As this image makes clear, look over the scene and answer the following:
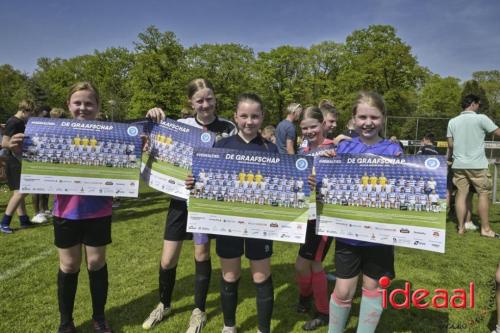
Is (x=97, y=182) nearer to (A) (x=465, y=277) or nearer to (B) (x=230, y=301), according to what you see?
(B) (x=230, y=301)

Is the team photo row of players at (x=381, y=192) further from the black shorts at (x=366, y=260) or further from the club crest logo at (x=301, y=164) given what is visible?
the black shorts at (x=366, y=260)

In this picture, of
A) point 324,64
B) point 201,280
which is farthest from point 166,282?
point 324,64

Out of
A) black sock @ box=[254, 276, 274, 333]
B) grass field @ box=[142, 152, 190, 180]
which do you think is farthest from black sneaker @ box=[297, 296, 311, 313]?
grass field @ box=[142, 152, 190, 180]

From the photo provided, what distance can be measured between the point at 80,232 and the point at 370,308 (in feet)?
8.88

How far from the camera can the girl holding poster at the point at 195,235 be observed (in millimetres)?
3627

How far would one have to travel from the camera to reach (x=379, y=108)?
3.00 metres

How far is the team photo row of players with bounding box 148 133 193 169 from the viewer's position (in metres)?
3.36

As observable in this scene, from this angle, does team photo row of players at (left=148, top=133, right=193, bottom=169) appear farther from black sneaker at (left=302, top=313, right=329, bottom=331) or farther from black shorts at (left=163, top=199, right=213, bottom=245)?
black sneaker at (left=302, top=313, right=329, bottom=331)

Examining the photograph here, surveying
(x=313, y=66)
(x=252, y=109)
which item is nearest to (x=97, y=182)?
(x=252, y=109)

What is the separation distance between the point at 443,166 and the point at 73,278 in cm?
347

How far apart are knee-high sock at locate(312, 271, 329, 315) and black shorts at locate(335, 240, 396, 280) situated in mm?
914

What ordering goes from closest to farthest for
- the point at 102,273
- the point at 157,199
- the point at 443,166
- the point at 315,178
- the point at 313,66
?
the point at 443,166 < the point at 315,178 < the point at 102,273 < the point at 157,199 < the point at 313,66

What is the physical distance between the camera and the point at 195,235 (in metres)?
3.72

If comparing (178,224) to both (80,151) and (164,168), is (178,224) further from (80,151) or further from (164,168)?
(80,151)
